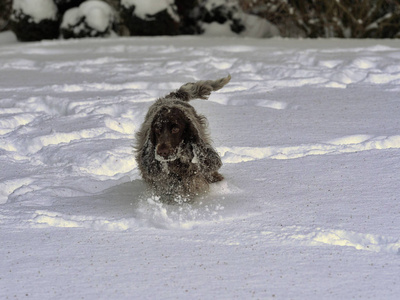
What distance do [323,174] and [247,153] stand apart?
2.44 feet

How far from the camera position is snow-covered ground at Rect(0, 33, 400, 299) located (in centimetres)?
268

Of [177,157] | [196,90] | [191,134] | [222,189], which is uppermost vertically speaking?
[196,90]

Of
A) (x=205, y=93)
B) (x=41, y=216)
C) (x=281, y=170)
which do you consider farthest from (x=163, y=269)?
(x=205, y=93)

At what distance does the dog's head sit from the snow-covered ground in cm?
35

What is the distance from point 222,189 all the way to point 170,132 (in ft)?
1.88

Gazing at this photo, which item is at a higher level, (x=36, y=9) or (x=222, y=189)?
(x=36, y=9)

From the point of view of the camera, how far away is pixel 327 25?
10039 mm

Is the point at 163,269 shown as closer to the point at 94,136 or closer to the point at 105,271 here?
the point at 105,271

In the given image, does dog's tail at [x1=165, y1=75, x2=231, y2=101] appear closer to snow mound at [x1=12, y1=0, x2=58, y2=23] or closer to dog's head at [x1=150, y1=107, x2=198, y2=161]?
dog's head at [x1=150, y1=107, x2=198, y2=161]

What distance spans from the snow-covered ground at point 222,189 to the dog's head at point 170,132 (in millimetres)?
348

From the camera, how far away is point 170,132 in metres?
3.60

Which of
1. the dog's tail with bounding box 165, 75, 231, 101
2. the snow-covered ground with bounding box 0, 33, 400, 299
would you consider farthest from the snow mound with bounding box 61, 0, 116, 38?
the dog's tail with bounding box 165, 75, 231, 101

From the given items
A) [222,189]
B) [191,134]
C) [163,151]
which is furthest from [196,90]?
[163,151]

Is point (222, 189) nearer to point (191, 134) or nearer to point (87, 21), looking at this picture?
point (191, 134)
